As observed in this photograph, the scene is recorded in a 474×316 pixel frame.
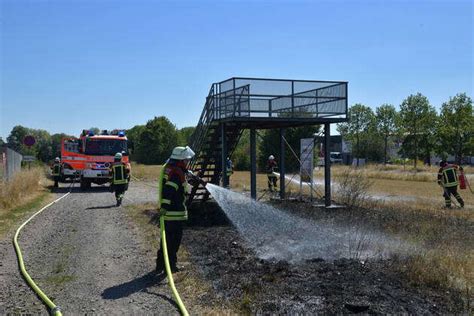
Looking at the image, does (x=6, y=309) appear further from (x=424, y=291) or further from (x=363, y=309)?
(x=424, y=291)

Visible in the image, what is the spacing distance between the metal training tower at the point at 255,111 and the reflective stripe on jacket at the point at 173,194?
6.44 meters

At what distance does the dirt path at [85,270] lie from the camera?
6.27m

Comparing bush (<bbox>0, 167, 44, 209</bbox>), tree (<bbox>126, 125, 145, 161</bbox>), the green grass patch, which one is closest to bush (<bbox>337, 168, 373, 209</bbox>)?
the green grass patch

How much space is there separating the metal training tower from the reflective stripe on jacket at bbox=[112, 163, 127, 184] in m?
2.66

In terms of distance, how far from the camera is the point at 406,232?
10.6m

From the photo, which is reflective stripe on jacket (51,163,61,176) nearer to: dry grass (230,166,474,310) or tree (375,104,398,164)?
dry grass (230,166,474,310)

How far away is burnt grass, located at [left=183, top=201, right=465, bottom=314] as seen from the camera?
587 centimetres

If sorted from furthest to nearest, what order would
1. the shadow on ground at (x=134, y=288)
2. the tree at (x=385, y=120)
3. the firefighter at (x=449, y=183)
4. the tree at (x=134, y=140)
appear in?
1. the tree at (x=385, y=120)
2. the tree at (x=134, y=140)
3. the firefighter at (x=449, y=183)
4. the shadow on ground at (x=134, y=288)

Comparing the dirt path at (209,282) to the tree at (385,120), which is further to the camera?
the tree at (385,120)

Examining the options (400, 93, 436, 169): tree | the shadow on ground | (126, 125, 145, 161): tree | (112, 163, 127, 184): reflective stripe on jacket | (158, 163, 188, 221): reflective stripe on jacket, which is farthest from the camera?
(400, 93, 436, 169): tree

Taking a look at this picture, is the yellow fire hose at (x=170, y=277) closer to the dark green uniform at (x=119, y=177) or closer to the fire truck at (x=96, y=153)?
the dark green uniform at (x=119, y=177)

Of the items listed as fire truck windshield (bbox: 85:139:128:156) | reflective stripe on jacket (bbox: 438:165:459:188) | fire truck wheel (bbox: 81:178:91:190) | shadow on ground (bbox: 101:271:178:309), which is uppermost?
fire truck windshield (bbox: 85:139:128:156)

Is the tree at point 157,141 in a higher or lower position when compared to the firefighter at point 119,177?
higher

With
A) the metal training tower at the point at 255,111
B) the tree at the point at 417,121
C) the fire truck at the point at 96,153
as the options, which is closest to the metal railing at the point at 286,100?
the metal training tower at the point at 255,111
